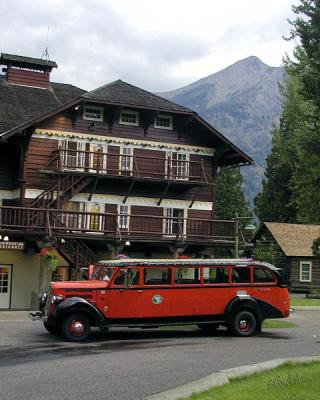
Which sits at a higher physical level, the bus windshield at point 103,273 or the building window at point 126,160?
the building window at point 126,160

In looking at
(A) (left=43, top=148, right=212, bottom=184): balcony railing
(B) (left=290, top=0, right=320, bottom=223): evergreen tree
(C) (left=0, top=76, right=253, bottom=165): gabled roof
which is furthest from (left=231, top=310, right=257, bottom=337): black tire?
(C) (left=0, top=76, right=253, bottom=165): gabled roof

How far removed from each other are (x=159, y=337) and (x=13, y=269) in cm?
1453

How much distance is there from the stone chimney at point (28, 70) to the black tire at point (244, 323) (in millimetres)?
23583

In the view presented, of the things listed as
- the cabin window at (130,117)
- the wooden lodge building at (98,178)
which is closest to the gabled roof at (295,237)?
the wooden lodge building at (98,178)

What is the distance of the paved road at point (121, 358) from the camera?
34.6ft

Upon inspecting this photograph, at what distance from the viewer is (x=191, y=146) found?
35.5 metres

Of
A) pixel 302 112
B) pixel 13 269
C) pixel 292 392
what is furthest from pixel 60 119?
pixel 302 112

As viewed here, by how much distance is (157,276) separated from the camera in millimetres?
18016

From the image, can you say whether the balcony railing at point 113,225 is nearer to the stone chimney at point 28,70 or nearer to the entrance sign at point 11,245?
the entrance sign at point 11,245

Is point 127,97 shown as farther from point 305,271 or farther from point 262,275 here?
point 305,271

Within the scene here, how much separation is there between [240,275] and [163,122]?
57.8ft

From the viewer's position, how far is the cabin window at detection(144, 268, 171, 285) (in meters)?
17.9

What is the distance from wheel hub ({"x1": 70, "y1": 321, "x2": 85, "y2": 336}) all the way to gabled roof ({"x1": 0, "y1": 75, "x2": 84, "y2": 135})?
16592mm

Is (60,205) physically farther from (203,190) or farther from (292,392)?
(292,392)
